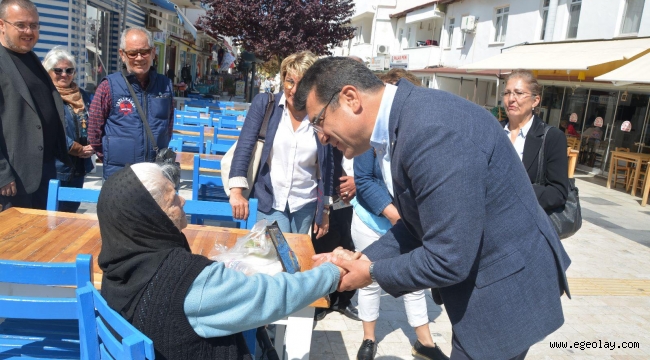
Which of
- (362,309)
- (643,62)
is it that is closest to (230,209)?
(362,309)

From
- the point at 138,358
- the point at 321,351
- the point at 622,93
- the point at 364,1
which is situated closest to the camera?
the point at 138,358

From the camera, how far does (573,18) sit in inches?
573

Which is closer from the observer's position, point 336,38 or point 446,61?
point 336,38

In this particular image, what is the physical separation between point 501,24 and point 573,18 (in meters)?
3.97

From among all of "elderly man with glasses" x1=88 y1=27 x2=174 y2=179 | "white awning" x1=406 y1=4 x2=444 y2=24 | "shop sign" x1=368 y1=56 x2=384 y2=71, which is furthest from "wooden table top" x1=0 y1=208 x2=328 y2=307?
"shop sign" x1=368 y1=56 x2=384 y2=71

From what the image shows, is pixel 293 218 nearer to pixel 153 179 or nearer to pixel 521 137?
pixel 521 137

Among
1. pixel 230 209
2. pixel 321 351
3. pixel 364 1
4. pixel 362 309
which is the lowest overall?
pixel 321 351

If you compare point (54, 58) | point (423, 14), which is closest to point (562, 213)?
point (54, 58)

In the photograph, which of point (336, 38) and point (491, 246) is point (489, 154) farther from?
point (336, 38)

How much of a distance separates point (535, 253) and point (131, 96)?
10.4 feet

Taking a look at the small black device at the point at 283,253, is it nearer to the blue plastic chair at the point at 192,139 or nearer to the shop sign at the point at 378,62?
the blue plastic chair at the point at 192,139

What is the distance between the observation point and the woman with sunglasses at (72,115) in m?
4.16

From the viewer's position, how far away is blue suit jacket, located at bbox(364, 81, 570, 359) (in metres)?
1.44

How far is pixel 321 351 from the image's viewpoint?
3.44 m
